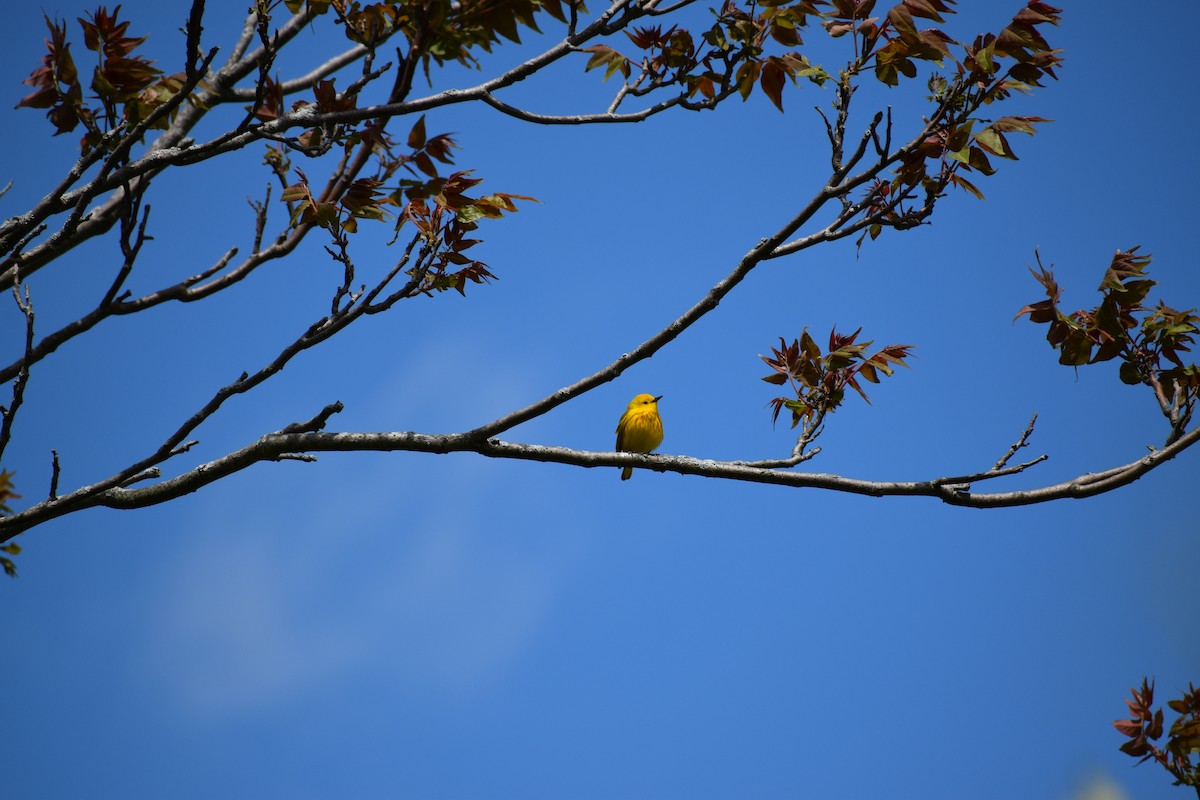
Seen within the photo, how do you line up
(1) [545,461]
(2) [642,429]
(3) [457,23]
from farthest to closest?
(2) [642,429]
(1) [545,461]
(3) [457,23]

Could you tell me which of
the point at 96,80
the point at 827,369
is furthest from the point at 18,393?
the point at 827,369

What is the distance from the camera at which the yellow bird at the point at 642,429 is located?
11.0 m

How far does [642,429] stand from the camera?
11.0 m

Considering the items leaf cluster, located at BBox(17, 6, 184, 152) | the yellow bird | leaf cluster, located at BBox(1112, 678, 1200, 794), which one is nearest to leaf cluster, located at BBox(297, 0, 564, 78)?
leaf cluster, located at BBox(17, 6, 184, 152)

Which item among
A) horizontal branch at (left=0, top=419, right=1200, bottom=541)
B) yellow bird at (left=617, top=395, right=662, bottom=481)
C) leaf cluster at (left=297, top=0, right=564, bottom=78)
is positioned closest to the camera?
leaf cluster at (left=297, top=0, right=564, bottom=78)

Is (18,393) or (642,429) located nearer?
(18,393)

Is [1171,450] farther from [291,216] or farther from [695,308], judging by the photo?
[291,216]

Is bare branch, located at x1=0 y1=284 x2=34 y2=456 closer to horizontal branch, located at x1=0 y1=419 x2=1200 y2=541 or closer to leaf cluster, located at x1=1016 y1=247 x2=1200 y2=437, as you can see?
horizontal branch, located at x1=0 y1=419 x2=1200 y2=541

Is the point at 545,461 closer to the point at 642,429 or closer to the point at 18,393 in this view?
the point at 18,393

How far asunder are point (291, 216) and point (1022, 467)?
366cm

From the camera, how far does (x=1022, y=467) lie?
398 cm

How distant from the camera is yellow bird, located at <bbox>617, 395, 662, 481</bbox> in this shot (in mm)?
10977

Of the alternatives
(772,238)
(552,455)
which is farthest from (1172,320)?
(552,455)

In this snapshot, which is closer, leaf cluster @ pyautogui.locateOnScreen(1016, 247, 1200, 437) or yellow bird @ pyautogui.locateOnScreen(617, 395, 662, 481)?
leaf cluster @ pyautogui.locateOnScreen(1016, 247, 1200, 437)
